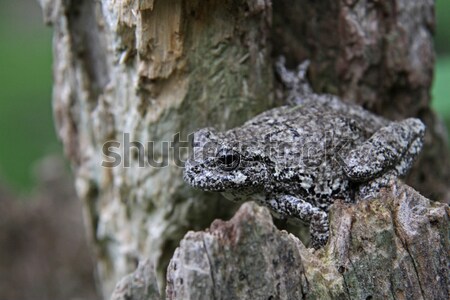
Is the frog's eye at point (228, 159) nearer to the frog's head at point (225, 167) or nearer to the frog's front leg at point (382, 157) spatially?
the frog's head at point (225, 167)

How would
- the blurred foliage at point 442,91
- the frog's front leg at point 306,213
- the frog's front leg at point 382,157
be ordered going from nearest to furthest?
the frog's front leg at point 306,213, the frog's front leg at point 382,157, the blurred foliage at point 442,91

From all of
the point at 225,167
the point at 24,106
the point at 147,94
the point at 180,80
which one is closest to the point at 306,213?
the point at 225,167

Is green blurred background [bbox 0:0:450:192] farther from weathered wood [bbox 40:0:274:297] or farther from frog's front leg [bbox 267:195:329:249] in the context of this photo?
frog's front leg [bbox 267:195:329:249]

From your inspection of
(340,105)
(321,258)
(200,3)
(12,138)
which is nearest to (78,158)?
(200,3)

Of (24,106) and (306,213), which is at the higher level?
(306,213)

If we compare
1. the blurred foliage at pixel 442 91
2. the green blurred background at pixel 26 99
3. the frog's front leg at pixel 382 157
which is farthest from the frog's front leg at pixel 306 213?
the green blurred background at pixel 26 99

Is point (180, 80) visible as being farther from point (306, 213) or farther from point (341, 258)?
point (341, 258)

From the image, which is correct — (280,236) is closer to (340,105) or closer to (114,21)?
(340,105)
